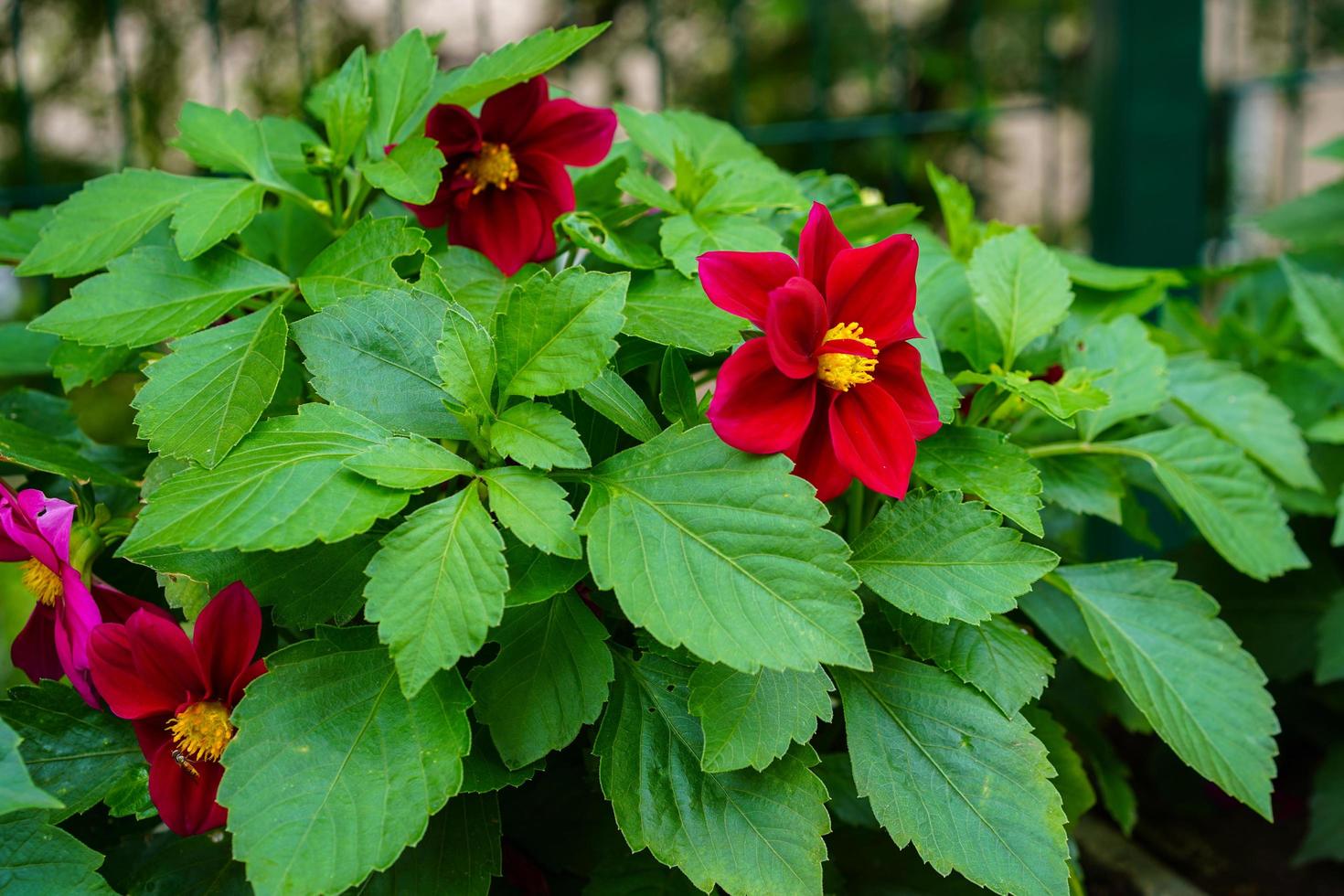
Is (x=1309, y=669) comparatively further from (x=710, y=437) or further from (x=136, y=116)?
(x=136, y=116)

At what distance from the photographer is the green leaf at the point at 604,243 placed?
0.85m

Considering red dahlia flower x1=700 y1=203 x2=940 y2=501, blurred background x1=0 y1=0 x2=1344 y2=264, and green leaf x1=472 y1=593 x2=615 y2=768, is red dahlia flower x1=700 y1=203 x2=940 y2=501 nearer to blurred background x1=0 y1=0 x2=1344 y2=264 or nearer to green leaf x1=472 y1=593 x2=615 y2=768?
green leaf x1=472 y1=593 x2=615 y2=768

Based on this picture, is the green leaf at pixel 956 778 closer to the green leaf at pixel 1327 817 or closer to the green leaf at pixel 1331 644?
the green leaf at pixel 1331 644

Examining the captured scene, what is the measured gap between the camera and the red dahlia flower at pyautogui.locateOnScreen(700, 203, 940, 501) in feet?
2.46

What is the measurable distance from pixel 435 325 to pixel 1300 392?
108 centimetres

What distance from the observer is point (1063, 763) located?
3.22 feet

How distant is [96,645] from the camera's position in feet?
2.55

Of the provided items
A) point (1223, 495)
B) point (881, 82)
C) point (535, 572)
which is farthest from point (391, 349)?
point (881, 82)

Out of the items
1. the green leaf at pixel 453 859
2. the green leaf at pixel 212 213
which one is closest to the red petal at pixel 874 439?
the green leaf at pixel 453 859

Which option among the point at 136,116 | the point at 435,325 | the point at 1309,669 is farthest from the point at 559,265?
the point at 136,116

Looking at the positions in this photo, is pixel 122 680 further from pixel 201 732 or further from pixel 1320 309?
pixel 1320 309

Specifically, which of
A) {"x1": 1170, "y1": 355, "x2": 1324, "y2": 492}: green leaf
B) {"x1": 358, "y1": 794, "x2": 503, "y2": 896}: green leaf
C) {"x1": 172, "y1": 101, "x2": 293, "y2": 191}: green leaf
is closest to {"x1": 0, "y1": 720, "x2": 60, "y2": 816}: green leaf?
{"x1": 358, "y1": 794, "x2": 503, "y2": 896}: green leaf

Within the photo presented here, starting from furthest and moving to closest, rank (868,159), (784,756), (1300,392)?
(868,159) → (1300,392) → (784,756)

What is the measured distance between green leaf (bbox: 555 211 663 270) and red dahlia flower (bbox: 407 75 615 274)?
0.10ft
